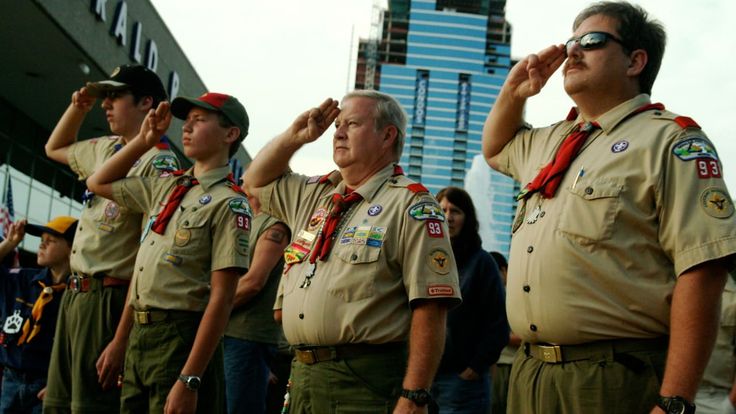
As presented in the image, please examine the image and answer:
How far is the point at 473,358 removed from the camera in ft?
19.4

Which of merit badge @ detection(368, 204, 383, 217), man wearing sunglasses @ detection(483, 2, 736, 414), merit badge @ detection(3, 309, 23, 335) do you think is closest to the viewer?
man wearing sunglasses @ detection(483, 2, 736, 414)

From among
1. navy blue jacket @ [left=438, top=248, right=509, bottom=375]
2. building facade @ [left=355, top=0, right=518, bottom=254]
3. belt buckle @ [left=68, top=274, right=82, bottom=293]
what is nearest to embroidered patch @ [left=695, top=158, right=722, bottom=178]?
navy blue jacket @ [left=438, top=248, right=509, bottom=375]

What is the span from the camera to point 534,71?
343 cm

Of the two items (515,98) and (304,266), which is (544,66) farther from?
(304,266)

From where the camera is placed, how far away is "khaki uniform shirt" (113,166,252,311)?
4602mm

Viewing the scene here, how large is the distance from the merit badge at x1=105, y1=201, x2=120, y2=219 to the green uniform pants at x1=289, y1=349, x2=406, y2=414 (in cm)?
232

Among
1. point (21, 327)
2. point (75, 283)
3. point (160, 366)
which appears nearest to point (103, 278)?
point (75, 283)

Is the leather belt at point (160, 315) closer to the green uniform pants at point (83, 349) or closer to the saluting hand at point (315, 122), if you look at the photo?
the green uniform pants at point (83, 349)

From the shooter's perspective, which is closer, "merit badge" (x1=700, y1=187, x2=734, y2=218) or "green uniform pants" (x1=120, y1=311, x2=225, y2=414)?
"merit badge" (x1=700, y1=187, x2=734, y2=218)

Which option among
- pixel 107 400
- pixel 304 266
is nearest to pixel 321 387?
pixel 304 266

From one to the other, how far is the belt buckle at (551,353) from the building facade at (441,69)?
103678 millimetres

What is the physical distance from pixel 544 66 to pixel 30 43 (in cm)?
1314

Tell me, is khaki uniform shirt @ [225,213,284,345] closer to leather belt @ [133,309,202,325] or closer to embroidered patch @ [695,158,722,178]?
leather belt @ [133,309,202,325]

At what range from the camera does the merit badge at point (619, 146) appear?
9.76 feet
